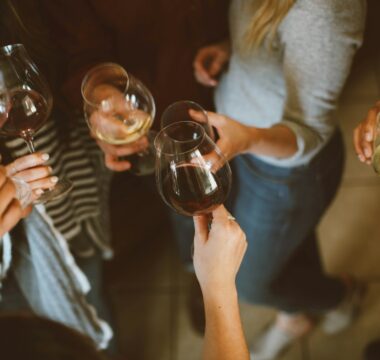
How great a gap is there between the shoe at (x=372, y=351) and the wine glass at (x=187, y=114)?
1.01 metres

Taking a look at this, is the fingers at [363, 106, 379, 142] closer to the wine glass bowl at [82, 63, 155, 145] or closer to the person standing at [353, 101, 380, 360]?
the person standing at [353, 101, 380, 360]

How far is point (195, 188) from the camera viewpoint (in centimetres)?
81

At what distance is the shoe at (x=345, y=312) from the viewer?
165 centimetres

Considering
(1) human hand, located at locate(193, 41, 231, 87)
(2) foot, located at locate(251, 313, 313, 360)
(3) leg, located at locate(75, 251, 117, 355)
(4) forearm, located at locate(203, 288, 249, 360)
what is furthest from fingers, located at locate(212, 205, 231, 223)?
(2) foot, located at locate(251, 313, 313, 360)

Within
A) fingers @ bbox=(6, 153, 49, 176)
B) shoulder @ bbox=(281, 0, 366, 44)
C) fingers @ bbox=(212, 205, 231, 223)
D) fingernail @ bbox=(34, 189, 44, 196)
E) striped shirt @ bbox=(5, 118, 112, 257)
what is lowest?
striped shirt @ bbox=(5, 118, 112, 257)

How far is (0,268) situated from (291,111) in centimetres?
70

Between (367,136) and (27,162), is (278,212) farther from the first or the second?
(27,162)

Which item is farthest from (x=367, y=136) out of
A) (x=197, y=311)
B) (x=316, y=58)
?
(x=197, y=311)

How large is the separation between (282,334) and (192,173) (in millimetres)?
1032

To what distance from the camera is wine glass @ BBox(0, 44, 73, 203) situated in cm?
90

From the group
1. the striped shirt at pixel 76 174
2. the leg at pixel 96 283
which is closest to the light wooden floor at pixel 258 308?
the leg at pixel 96 283

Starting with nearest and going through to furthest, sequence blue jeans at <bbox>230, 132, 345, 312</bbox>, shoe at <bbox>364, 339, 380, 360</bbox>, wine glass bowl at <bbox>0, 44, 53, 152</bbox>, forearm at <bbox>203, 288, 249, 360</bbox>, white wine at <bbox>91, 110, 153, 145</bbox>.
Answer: forearm at <bbox>203, 288, 249, 360</bbox> < wine glass bowl at <bbox>0, 44, 53, 152</bbox> < white wine at <bbox>91, 110, 153, 145</bbox> < blue jeans at <bbox>230, 132, 345, 312</bbox> < shoe at <bbox>364, 339, 380, 360</bbox>

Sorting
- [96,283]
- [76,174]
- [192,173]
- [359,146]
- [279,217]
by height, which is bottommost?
[96,283]

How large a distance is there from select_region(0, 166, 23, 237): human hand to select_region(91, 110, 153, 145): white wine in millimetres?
199
